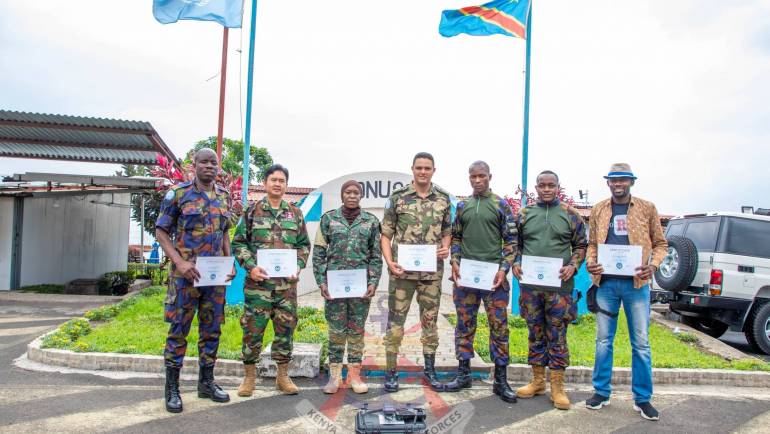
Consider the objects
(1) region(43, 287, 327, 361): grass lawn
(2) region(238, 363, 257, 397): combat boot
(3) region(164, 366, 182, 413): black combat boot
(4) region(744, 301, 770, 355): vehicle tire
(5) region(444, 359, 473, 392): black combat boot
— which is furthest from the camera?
(4) region(744, 301, 770, 355): vehicle tire

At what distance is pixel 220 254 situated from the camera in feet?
14.3

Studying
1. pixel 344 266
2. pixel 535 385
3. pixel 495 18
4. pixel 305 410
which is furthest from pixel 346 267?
pixel 495 18

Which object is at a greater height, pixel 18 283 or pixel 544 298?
pixel 544 298

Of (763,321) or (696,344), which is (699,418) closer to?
(696,344)

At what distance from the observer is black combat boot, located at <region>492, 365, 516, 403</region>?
4535mm

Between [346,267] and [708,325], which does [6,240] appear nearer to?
[346,267]

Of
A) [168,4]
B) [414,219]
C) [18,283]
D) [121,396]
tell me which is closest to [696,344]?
[414,219]

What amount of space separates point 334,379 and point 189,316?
1389 millimetres

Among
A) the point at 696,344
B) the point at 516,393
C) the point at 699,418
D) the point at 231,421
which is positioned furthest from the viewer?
the point at 696,344

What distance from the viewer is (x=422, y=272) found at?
15.3 feet

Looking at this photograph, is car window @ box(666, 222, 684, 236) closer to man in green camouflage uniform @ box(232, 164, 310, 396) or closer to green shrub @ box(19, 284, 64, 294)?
man in green camouflage uniform @ box(232, 164, 310, 396)

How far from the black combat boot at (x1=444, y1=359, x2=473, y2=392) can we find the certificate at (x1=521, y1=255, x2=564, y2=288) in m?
1.02

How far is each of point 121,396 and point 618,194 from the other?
463 centimetres

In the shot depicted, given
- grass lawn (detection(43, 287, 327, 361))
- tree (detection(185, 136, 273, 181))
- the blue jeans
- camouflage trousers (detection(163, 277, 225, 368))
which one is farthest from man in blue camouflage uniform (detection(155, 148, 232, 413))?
tree (detection(185, 136, 273, 181))
